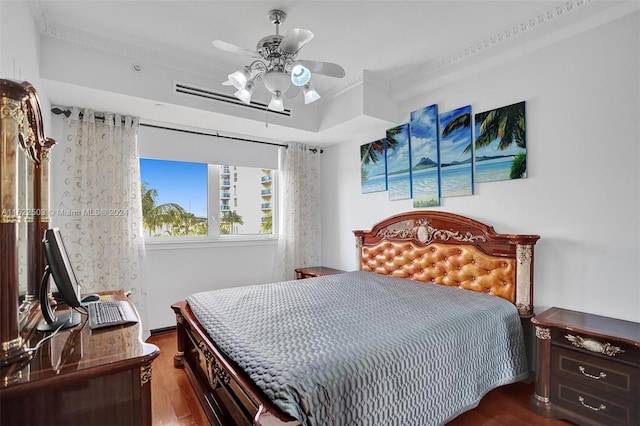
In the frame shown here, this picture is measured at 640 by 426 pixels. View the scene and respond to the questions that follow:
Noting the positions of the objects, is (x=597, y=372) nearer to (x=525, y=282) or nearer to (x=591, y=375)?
(x=591, y=375)

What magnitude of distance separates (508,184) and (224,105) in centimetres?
281

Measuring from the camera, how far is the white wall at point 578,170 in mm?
2041

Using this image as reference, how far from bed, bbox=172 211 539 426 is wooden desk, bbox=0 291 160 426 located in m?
0.40

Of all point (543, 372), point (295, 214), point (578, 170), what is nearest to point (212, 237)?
point (295, 214)

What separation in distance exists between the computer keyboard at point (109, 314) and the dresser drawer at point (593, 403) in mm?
2593

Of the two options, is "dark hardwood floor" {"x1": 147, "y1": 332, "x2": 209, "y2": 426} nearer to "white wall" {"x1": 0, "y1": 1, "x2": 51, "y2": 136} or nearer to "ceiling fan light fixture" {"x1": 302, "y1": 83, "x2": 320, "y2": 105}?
"white wall" {"x1": 0, "y1": 1, "x2": 51, "y2": 136}

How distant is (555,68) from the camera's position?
238cm

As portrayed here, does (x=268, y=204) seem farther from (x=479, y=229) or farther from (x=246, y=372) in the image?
(x=246, y=372)

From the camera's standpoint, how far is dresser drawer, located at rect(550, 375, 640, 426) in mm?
1722

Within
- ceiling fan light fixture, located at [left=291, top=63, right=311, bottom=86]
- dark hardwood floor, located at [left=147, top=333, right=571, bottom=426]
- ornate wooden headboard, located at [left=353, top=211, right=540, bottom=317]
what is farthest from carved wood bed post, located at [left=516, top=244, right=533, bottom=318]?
ceiling fan light fixture, located at [left=291, top=63, right=311, bottom=86]

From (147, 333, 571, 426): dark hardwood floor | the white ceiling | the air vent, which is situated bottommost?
(147, 333, 571, 426): dark hardwood floor

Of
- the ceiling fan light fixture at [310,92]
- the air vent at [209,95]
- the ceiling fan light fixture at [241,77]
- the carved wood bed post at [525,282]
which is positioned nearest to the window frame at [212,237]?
the air vent at [209,95]

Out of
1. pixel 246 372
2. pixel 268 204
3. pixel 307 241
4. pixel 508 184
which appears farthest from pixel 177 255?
pixel 508 184

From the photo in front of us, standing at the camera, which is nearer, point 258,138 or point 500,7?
point 500,7
